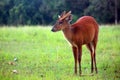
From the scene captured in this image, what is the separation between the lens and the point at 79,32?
3.01 metres

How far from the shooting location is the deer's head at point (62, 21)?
9.21 feet

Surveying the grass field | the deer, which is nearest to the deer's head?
the deer

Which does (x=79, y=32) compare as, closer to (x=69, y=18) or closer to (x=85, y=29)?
(x=85, y=29)

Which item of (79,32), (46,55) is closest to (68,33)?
(79,32)

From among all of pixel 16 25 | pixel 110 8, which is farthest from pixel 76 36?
pixel 16 25

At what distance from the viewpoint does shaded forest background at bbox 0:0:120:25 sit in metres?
2.65

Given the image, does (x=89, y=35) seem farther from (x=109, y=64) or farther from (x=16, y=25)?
(x=16, y=25)

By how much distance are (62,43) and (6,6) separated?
882 mm

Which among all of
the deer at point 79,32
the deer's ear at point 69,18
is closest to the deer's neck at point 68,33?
the deer at point 79,32

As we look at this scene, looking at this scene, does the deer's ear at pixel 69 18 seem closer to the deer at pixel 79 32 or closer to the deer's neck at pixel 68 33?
the deer at pixel 79 32

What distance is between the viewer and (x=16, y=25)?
2674mm

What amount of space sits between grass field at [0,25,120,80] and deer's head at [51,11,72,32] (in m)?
0.12

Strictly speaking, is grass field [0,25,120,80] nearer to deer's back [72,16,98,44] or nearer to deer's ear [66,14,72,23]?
deer's back [72,16,98,44]

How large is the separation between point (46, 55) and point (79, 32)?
1.23ft
